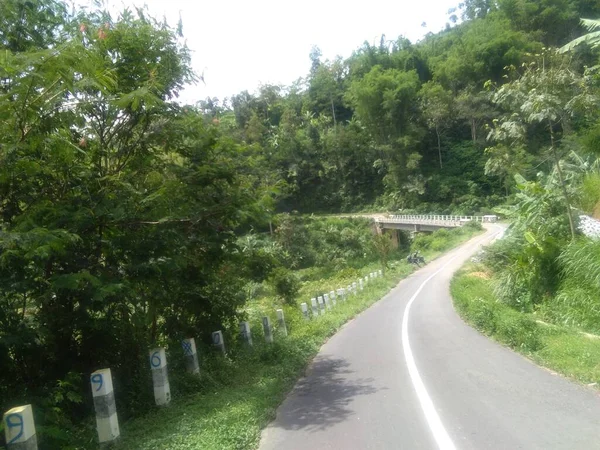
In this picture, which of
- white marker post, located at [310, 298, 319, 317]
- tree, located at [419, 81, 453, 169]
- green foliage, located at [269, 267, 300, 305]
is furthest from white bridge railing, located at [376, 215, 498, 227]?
white marker post, located at [310, 298, 319, 317]

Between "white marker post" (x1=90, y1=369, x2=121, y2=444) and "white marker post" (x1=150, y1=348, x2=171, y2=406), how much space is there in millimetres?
1166

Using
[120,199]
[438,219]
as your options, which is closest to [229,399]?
[120,199]

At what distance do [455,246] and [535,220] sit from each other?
96.1ft

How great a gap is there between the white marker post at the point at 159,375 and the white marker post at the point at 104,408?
1.17m

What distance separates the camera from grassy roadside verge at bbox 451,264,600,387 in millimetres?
7125

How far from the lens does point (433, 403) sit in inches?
242

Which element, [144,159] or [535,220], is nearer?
[144,159]

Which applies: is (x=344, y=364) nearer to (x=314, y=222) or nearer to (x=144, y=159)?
(x=144, y=159)

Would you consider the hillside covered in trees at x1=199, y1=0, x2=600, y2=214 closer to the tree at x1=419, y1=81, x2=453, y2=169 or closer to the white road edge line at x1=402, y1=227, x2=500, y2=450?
the tree at x1=419, y1=81, x2=453, y2=169

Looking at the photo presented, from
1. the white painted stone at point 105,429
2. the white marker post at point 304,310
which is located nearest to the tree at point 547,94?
the white marker post at point 304,310

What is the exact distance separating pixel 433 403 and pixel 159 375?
348cm

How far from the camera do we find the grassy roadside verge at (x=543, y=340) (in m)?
7.12

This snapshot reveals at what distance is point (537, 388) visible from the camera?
6.48 m

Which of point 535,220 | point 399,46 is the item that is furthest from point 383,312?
point 399,46
